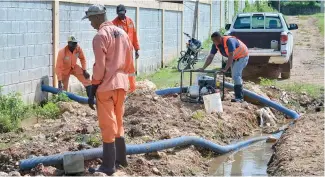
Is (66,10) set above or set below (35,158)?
above

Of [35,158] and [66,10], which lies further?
[66,10]

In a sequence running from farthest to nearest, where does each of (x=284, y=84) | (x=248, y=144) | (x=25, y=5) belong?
(x=284, y=84), (x=25, y=5), (x=248, y=144)

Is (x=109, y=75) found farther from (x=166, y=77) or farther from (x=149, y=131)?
(x=166, y=77)

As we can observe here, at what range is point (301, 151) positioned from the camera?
8.78m

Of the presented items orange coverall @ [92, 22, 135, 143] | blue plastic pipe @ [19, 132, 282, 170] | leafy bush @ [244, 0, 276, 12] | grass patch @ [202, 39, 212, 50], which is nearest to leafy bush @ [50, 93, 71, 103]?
blue plastic pipe @ [19, 132, 282, 170]

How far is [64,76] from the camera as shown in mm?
12961

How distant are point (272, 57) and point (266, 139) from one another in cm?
694

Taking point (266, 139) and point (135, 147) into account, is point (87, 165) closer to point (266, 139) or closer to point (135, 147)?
point (135, 147)

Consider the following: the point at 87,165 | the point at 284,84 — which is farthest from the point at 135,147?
the point at 284,84

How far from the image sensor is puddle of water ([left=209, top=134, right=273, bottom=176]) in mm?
8797

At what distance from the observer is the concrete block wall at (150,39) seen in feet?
60.2

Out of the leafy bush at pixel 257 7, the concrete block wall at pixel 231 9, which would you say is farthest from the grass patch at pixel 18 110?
the leafy bush at pixel 257 7

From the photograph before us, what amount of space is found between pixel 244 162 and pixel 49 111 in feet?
12.4

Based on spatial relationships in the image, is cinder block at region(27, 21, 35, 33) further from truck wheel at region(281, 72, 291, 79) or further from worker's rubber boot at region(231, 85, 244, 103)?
truck wheel at region(281, 72, 291, 79)
